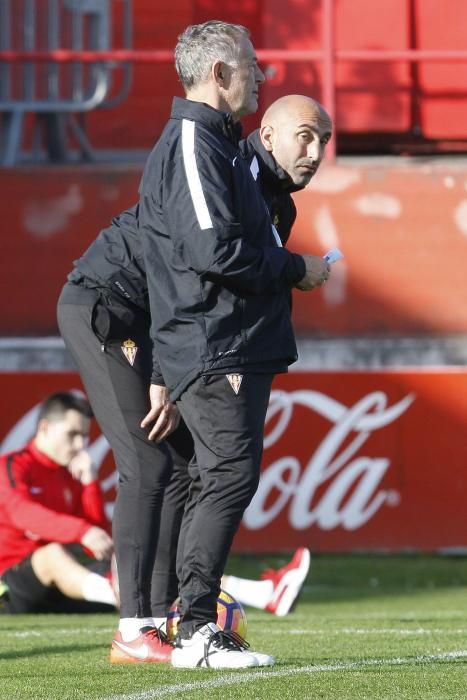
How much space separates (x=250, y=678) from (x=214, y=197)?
1.26 m

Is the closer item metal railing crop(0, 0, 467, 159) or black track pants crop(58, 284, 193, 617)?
black track pants crop(58, 284, 193, 617)

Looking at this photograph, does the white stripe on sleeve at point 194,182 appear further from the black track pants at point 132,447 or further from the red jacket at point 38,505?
the red jacket at point 38,505

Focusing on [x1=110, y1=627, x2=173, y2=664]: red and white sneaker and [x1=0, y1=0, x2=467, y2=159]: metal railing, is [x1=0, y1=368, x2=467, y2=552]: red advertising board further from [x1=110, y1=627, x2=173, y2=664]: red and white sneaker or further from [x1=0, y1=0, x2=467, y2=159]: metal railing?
[x1=110, y1=627, x2=173, y2=664]: red and white sneaker

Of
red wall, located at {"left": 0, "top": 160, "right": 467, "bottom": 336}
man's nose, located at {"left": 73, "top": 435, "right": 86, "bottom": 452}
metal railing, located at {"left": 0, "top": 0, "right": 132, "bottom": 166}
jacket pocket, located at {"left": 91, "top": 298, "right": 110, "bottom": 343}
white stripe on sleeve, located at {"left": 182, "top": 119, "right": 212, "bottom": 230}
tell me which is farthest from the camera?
metal railing, located at {"left": 0, "top": 0, "right": 132, "bottom": 166}

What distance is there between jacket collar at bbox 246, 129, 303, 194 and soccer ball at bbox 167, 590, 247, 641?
1.23m

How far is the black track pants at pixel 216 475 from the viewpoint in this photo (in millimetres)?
4000

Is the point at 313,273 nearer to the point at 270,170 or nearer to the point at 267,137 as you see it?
the point at 270,170

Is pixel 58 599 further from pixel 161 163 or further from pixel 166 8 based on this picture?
pixel 166 8

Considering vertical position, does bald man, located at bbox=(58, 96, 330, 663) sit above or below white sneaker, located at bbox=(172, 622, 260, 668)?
above

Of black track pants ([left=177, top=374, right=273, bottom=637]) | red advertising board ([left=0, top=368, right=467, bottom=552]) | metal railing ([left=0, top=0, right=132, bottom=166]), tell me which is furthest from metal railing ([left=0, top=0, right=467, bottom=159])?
black track pants ([left=177, top=374, right=273, bottom=637])

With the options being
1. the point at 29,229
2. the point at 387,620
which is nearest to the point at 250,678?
the point at 387,620

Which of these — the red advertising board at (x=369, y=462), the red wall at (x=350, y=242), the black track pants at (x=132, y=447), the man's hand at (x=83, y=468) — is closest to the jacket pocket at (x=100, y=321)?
the black track pants at (x=132, y=447)

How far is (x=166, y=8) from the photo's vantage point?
13.7 metres

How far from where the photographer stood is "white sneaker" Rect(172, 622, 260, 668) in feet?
13.0
